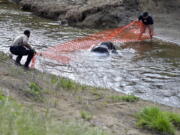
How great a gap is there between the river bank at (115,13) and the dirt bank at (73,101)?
13.7 m

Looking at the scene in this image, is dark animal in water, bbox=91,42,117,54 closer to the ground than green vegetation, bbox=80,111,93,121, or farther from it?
closer to the ground

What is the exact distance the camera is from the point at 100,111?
320 inches

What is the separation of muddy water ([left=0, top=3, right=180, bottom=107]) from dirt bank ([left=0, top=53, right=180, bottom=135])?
1.61 metres

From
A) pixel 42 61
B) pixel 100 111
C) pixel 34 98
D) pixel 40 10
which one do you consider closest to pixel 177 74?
pixel 42 61

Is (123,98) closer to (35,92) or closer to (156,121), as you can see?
(156,121)

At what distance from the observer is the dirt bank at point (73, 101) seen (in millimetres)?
7266

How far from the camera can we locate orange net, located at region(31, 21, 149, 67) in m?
15.1

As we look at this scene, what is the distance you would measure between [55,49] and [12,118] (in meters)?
12.2

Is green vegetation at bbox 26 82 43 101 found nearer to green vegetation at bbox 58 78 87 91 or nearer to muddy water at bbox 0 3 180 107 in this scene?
green vegetation at bbox 58 78 87 91

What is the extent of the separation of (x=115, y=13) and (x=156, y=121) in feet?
57.7

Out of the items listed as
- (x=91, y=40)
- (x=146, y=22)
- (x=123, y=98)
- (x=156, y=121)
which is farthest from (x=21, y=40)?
(x=146, y=22)

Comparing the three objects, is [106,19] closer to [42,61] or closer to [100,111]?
[42,61]

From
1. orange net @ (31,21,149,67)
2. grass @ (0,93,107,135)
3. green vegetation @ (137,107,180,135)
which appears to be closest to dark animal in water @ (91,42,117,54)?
orange net @ (31,21,149,67)

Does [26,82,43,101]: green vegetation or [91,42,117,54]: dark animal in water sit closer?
[26,82,43,101]: green vegetation
